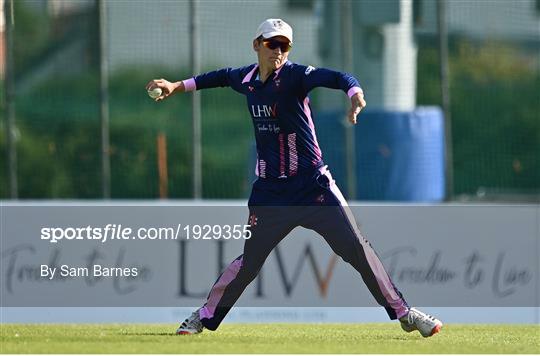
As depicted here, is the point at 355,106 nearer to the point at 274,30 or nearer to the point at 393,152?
the point at 274,30

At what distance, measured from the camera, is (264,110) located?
8.58m

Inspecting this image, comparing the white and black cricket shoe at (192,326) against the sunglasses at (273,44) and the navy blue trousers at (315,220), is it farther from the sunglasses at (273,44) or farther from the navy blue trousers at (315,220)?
the sunglasses at (273,44)

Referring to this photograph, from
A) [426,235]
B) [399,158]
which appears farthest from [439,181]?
[426,235]

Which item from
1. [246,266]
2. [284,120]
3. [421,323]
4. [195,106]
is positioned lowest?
[421,323]

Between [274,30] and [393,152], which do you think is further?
[393,152]

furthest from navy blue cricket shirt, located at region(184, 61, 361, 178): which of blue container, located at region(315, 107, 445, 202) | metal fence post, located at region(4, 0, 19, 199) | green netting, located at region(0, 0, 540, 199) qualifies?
metal fence post, located at region(4, 0, 19, 199)

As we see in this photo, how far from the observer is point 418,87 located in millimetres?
15539

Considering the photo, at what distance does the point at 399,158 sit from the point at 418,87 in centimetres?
86

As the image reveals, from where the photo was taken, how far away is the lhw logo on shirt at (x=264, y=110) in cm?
854

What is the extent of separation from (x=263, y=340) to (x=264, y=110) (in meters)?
1.48

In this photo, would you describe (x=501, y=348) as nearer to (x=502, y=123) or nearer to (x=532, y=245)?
(x=532, y=245)

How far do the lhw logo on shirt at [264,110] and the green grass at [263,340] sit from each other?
1442 mm

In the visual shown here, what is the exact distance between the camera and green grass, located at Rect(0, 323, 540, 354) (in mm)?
8086

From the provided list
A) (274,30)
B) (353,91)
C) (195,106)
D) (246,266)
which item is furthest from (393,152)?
(353,91)
